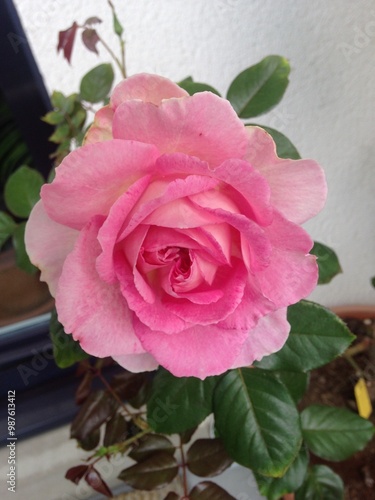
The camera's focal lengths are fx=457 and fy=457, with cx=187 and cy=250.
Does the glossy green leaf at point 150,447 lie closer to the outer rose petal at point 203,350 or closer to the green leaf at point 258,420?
the green leaf at point 258,420

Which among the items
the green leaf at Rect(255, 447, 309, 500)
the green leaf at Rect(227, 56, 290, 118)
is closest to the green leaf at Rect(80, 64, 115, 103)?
the green leaf at Rect(227, 56, 290, 118)

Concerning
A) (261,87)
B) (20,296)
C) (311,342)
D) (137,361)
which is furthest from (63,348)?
(20,296)

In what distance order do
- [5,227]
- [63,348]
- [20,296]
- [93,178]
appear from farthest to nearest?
[20,296]
[5,227]
[63,348]
[93,178]

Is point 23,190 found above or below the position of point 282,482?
above

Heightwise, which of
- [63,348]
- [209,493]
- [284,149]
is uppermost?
[284,149]

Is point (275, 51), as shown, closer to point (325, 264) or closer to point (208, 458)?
point (325, 264)

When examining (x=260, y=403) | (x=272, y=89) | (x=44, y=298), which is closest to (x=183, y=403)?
(x=260, y=403)

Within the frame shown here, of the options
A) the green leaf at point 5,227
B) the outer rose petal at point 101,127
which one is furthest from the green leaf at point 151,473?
the outer rose petal at point 101,127

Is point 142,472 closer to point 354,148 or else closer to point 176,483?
point 176,483
